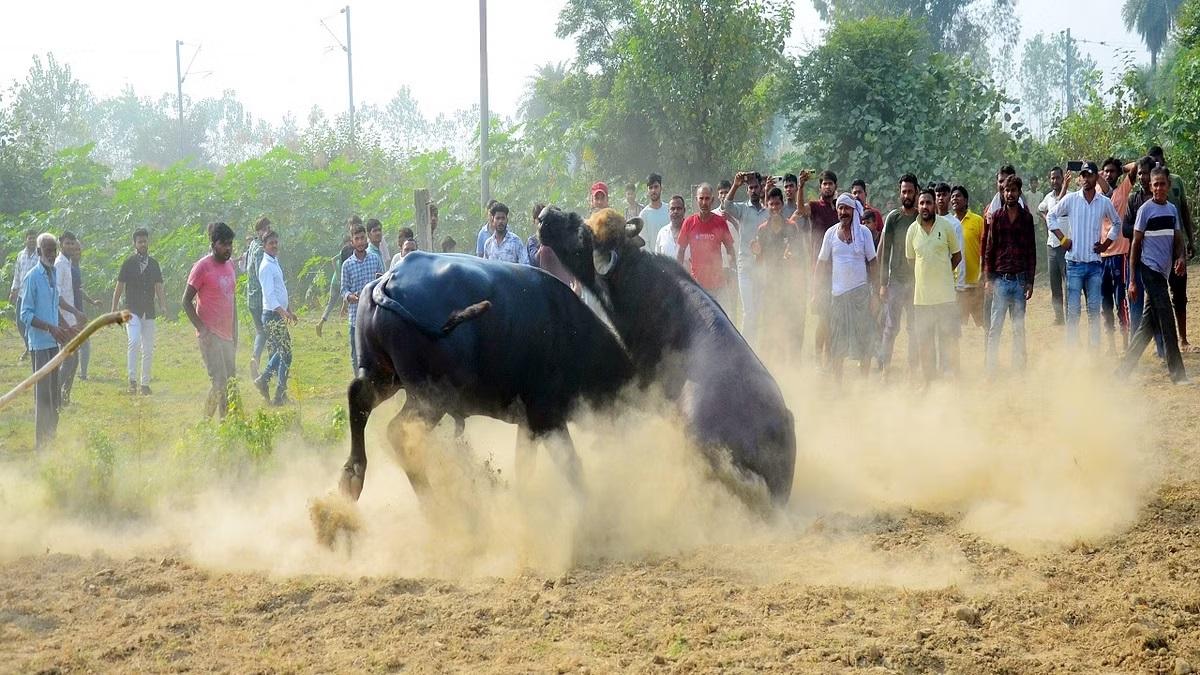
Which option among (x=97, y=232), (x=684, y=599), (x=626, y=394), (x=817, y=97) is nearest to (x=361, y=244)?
(x=626, y=394)

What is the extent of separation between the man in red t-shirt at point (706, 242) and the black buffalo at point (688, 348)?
4.89 metres

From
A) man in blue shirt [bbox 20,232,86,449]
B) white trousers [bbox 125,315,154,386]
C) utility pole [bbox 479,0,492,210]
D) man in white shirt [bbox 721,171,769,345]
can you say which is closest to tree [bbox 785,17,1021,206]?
utility pole [bbox 479,0,492,210]

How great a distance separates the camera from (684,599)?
5145mm

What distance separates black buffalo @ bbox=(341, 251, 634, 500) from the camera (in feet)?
20.3

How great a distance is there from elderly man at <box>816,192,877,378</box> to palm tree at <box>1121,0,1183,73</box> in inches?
2404

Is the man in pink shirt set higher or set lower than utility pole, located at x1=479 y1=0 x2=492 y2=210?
lower

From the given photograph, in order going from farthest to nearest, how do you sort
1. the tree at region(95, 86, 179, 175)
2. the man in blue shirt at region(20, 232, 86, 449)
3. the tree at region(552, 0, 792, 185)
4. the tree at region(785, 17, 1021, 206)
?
the tree at region(95, 86, 179, 175) < the tree at region(785, 17, 1021, 206) < the tree at region(552, 0, 792, 185) < the man in blue shirt at region(20, 232, 86, 449)

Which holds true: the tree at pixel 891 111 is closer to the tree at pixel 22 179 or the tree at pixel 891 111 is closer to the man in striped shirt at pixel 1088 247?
the man in striped shirt at pixel 1088 247

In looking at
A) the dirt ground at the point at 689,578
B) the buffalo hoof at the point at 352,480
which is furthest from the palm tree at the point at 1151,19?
the buffalo hoof at the point at 352,480

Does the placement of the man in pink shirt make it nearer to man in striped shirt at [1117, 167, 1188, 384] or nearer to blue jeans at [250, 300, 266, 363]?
blue jeans at [250, 300, 266, 363]

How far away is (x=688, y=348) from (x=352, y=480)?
2.03 metres

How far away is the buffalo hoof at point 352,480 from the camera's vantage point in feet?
20.3

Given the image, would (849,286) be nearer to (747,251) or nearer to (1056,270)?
(747,251)

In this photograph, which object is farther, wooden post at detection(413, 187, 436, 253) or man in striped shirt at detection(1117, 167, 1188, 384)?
wooden post at detection(413, 187, 436, 253)
